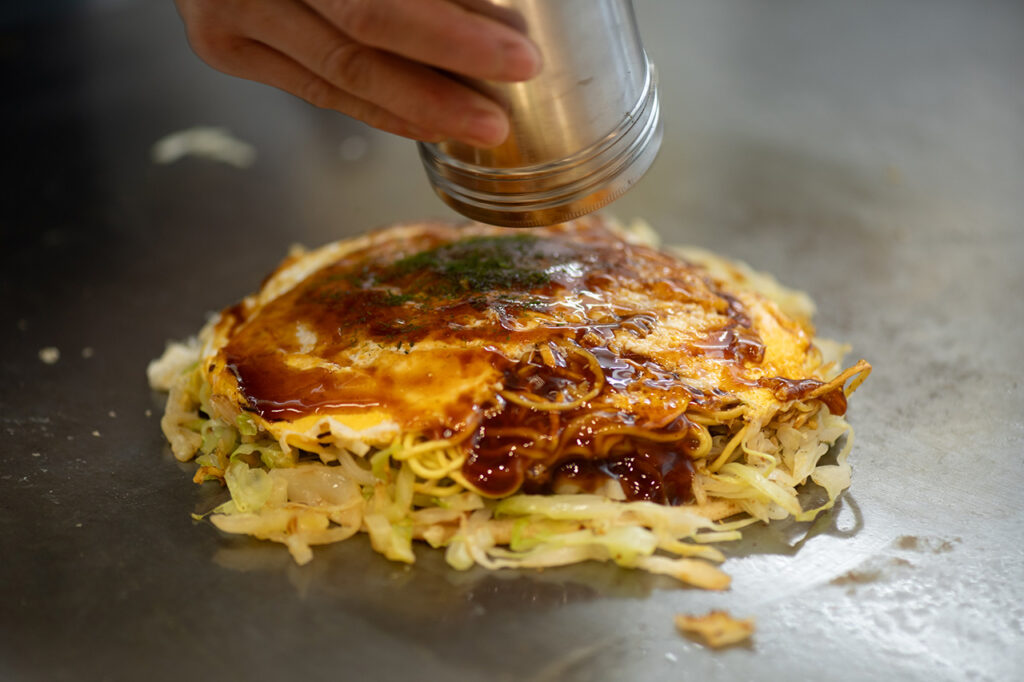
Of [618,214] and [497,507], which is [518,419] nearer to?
[497,507]

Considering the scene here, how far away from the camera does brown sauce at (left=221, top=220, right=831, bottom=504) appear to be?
2.83 metres

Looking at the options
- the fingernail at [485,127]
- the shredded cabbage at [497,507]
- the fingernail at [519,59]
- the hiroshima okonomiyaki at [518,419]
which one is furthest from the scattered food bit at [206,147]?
the fingernail at [519,59]

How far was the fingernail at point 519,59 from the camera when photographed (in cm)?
239

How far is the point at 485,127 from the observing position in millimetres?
2582

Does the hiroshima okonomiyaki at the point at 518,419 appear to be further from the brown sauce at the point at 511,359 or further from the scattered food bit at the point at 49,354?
the scattered food bit at the point at 49,354

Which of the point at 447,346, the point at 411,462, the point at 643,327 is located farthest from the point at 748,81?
the point at 411,462

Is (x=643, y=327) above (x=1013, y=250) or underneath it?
underneath

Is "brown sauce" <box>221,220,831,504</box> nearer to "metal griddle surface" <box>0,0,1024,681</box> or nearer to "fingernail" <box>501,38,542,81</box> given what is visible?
"metal griddle surface" <box>0,0,1024,681</box>

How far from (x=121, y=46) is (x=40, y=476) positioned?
13.9ft

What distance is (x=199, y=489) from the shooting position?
123 inches

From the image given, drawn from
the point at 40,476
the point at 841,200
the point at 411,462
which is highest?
the point at 841,200

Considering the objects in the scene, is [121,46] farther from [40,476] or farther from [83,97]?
[40,476]

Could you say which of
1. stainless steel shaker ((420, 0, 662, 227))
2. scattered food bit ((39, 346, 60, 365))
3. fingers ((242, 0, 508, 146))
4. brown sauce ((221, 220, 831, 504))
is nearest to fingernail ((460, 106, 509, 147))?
fingers ((242, 0, 508, 146))

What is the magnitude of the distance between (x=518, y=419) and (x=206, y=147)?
3.42m
